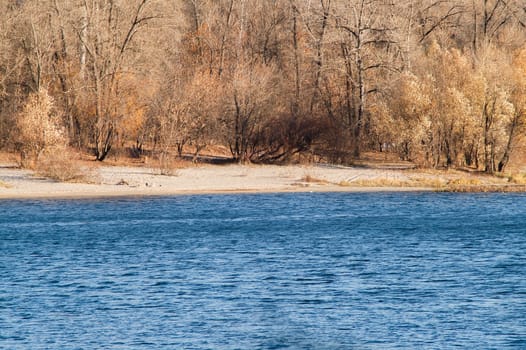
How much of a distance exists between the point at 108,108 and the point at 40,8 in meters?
6.96

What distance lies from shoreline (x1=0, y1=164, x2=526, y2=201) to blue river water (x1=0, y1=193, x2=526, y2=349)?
0.79 metres

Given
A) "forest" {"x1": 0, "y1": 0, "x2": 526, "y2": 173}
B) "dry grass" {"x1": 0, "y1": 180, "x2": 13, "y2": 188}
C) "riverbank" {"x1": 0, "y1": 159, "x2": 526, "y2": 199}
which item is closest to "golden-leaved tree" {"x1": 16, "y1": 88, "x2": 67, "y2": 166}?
"forest" {"x1": 0, "y1": 0, "x2": 526, "y2": 173}

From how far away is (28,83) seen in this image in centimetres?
5741

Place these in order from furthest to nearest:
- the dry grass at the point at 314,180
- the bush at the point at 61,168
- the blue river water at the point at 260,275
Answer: the dry grass at the point at 314,180 → the bush at the point at 61,168 → the blue river water at the point at 260,275

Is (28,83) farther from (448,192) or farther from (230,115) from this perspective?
(448,192)

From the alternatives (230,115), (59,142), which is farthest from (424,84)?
(59,142)

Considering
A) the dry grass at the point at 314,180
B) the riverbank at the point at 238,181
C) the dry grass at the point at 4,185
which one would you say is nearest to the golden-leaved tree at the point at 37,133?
the riverbank at the point at 238,181

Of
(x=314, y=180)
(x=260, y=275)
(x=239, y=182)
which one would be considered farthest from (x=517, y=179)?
(x=260, y=275)

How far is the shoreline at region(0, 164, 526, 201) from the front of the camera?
150 ft

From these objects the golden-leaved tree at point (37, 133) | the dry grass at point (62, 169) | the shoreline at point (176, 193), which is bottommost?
the shoreline at point (176, 193)

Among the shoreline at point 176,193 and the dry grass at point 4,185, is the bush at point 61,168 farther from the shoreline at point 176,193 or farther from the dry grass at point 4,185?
the dry grass at point 4,185

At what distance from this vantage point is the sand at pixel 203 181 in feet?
149

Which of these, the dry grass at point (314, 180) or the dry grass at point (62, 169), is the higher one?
the dry grass at point (62, 169)

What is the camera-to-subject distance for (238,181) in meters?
49.6
